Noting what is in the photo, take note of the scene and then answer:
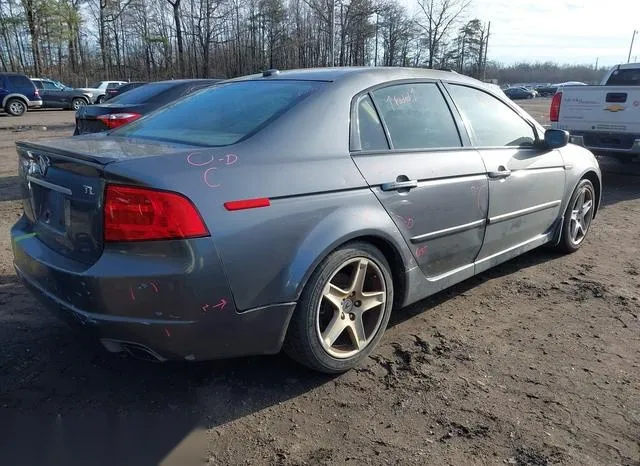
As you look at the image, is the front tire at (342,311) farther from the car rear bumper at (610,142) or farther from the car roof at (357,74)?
the car rear bumper at (610,142)

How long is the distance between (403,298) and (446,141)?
1.07 meters

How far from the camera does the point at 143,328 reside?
2.26m

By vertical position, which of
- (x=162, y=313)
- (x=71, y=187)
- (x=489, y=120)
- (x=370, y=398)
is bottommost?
(x=370, y=398)

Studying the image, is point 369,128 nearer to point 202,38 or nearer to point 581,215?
point 581,215

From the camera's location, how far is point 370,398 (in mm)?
2703

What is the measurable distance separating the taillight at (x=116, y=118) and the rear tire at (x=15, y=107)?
1947cm

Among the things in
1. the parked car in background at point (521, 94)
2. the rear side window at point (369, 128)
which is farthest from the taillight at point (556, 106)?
the parked car in background at point (521, 94)

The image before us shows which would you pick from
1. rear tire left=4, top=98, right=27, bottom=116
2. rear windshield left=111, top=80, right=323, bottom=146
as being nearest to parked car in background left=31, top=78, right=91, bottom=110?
rear tire left=4, top=98, right=27, bottom=116

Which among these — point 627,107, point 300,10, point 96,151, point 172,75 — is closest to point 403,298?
point 96,151

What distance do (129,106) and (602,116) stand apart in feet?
24.0

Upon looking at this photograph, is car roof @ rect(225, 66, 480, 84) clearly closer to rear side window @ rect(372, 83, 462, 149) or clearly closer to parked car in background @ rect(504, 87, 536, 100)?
rear side window @ rect(372, 83, 462, 149)

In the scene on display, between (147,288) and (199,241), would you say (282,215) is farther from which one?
(147,288)

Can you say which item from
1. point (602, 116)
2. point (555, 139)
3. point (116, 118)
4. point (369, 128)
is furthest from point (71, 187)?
point (602, 116)

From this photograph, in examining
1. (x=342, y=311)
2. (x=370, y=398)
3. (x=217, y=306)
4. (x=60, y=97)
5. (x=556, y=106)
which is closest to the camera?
(x=217, y=306)
